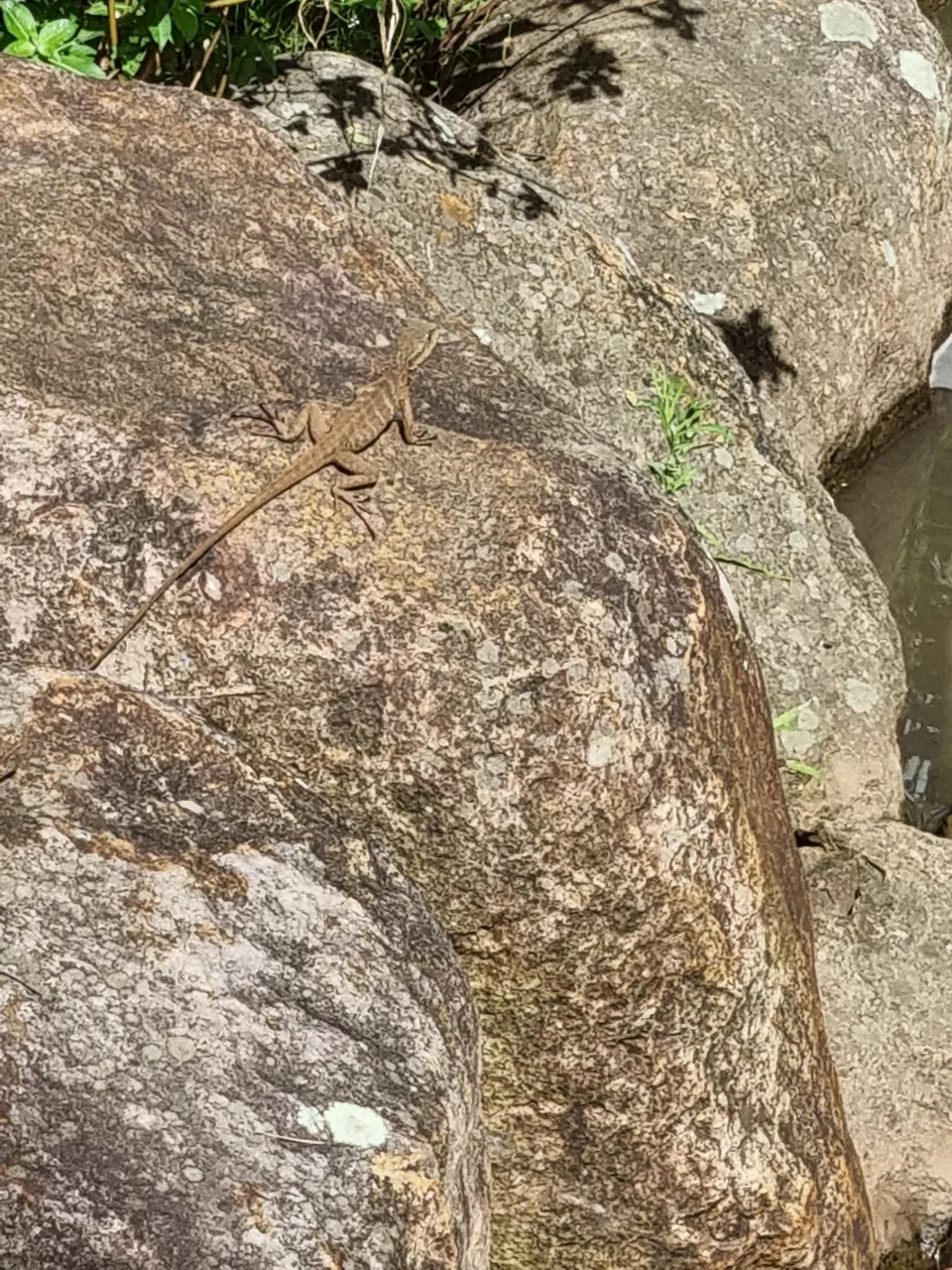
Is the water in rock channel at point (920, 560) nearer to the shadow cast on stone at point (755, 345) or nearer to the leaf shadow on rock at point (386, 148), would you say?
the shadow cast on stone at point (755, 345)

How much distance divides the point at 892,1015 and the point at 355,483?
2.56m

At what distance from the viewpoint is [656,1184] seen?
3.86 m

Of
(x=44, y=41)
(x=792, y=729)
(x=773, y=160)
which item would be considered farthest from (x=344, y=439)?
(x=773, y=160)

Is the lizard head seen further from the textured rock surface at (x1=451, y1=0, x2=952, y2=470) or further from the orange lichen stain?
the textured rock surface at (x1=451, y1=0, x2=952, y2=470)

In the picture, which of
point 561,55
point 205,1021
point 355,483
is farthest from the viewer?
point 561,55

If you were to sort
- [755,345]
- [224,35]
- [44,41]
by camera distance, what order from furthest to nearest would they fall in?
[755,345] → [224,35] → [44,41]

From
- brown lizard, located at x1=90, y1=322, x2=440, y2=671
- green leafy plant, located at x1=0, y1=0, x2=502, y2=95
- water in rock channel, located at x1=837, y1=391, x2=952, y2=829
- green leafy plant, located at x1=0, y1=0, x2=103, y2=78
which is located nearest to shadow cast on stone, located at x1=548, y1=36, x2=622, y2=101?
green leafy plant, located at x1=0, y1=0, x2=502, y2=95

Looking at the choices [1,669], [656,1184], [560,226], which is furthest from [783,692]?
[1,669]

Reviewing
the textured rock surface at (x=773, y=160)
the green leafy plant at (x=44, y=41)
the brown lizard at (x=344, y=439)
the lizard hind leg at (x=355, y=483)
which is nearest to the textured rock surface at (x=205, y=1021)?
the brown lizard at (x=344, y=439)

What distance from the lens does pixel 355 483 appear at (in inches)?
145

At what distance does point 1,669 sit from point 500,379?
1594 millimetres

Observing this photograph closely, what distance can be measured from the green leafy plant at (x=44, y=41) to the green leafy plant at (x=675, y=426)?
199 centimetres

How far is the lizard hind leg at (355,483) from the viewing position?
143 inches

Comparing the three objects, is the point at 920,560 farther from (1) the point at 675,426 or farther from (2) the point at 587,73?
(2) the point at 587,73
